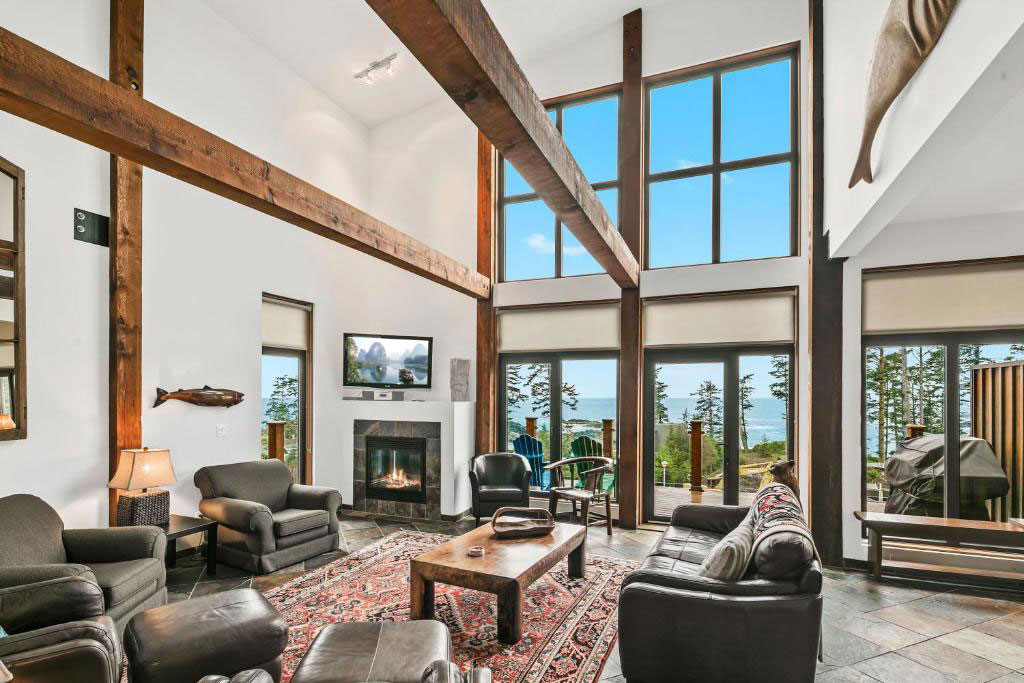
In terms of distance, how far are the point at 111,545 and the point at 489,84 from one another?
136 inches

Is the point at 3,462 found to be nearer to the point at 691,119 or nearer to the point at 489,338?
the point at 489,338

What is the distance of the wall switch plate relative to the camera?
3984 mm

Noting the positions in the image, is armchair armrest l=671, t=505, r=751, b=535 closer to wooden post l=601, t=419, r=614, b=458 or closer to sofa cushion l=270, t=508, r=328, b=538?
wooden post l=601, t=419, r=614, b=458

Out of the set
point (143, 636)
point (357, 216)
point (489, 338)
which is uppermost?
point (357, 216)

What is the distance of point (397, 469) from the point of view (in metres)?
6.24

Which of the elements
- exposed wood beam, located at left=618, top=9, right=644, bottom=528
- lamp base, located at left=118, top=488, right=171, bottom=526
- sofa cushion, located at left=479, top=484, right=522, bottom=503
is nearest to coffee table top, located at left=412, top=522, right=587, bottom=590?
sofa cushion, located at left=479, top=484, right=522, bottom=503

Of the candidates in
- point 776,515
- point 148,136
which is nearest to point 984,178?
point 776,515

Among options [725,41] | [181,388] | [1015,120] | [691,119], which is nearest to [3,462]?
[181,388]

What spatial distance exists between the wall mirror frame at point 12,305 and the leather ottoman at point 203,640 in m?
1.90

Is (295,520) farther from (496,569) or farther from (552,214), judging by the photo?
(552,214)

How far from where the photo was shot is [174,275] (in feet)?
15.3

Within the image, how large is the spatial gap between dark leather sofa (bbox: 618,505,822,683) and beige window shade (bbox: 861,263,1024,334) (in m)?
3.10

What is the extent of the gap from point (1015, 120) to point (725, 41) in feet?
11.1

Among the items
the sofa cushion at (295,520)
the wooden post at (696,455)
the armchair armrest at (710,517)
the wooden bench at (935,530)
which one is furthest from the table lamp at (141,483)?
the wooden bench at (935,530)
